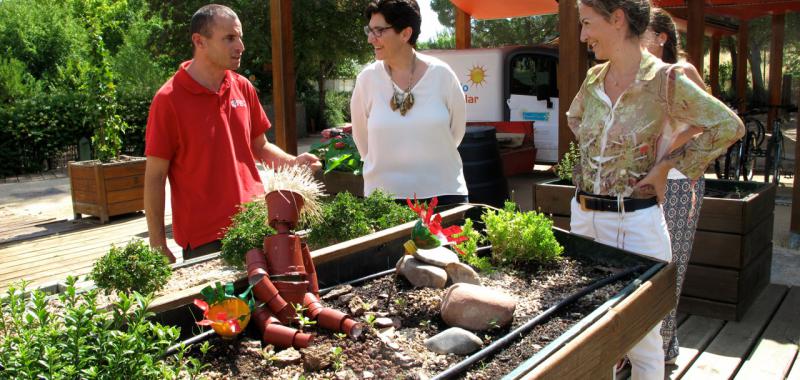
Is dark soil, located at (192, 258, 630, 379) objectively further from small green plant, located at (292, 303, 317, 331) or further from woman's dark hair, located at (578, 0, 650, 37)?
woman's dark hair, located at (578, 0, 650, 37)

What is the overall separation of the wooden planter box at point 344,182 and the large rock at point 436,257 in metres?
3.46

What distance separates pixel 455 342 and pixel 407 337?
0.13 m

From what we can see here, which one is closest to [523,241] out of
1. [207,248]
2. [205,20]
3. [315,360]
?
[315,360]

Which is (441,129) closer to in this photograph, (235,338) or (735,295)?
(235,338)

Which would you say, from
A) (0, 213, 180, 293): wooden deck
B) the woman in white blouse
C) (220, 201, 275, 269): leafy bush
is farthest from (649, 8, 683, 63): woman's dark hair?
(0, 213, 180, 293): wooden deck

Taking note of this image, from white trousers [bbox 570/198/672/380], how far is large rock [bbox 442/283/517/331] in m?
0.75

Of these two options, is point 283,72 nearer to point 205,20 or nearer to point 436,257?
point 205,20

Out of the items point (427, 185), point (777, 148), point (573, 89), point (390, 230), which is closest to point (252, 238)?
point (390, 230)

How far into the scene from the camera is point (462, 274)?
6.40 ft

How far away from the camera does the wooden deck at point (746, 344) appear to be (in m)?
A: 3.16

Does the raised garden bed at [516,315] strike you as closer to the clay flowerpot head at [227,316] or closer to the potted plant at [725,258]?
the clay flowerpot head at [227,316]

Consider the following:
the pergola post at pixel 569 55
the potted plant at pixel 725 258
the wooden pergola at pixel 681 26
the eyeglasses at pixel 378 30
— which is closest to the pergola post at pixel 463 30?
the wooden pergola at pixel 681 26

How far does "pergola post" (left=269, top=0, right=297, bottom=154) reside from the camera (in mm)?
6336

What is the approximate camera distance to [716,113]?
2207mm
